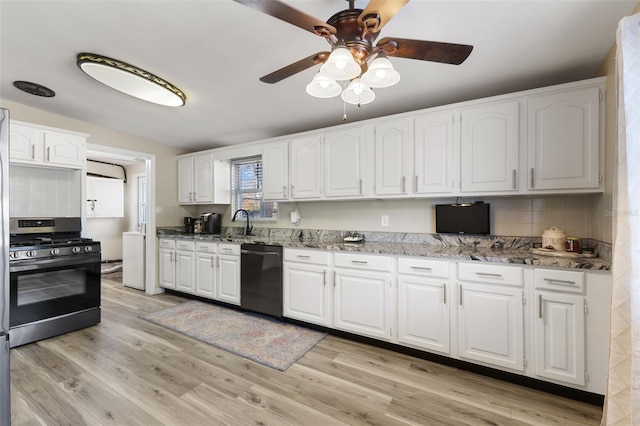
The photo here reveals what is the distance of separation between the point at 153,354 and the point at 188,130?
2.69 metres

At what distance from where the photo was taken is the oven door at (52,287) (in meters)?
2.55

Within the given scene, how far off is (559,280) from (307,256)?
6.50ft

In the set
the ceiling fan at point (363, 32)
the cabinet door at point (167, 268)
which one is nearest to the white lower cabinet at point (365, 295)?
the ceiling fan at point (363, 32)

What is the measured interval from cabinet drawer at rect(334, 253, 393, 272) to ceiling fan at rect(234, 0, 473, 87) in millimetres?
1550

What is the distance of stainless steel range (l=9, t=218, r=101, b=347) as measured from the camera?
255cm

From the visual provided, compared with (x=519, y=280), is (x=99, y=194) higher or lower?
higher

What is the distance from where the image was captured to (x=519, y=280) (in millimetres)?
1969

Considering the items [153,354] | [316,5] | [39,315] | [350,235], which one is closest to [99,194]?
[39,315]

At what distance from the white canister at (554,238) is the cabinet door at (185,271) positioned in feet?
12.7

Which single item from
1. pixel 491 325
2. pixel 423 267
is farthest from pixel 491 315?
pixel 423 267

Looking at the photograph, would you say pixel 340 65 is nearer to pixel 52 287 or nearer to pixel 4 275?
pixel 4 275

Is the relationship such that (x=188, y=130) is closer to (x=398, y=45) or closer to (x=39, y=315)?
(x=39, y=315)

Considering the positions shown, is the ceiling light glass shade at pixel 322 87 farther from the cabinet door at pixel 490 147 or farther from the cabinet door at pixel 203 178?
the cabinet door at pixel 203 178

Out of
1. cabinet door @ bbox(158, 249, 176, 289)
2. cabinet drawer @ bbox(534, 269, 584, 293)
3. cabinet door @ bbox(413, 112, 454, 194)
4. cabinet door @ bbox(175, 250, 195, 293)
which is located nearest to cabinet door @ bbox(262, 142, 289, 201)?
cabinet door @ bbox(175, 250, 195, 293)
